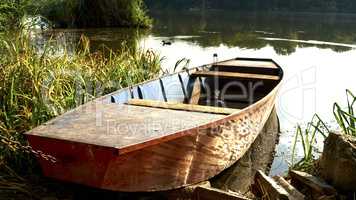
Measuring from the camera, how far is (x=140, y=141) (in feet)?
10.6

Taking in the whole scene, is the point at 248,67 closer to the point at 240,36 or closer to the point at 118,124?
the point at 118,124

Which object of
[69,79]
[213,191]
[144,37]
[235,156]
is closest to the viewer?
[213,191]

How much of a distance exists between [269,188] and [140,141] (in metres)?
1.24

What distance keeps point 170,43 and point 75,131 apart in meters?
11.6

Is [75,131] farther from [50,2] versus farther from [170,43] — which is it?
[50,2]

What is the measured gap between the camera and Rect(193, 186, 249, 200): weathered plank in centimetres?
357

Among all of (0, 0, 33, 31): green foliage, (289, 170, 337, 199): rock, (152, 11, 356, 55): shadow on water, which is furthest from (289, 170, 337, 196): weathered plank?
(152, 11, 356, 55): shadow on water

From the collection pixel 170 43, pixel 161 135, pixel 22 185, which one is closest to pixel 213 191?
pixel 161 135

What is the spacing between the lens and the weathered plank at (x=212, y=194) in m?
3.57

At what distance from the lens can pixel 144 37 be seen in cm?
1672

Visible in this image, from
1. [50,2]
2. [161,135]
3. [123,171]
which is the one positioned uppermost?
[50,2]

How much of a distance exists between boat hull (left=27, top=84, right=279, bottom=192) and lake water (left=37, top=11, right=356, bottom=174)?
4.49 feet

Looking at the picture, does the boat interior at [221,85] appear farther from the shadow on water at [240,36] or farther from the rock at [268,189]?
the shadow on water at [240,36]

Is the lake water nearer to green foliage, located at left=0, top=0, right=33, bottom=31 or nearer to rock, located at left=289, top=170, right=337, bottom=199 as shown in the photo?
rock, located at left=289, top=170, right=337, bottom=199
